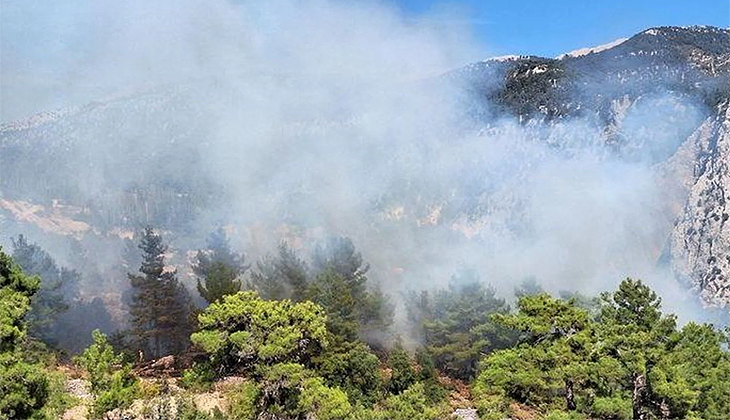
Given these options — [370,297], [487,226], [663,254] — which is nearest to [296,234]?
[487,226]

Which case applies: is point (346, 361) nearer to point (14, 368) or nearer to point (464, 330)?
point (464, 330)

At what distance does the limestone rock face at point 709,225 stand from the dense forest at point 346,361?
907 cm

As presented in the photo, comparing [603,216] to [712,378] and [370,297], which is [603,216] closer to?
[370,297]

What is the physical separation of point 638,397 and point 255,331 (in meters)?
9.48

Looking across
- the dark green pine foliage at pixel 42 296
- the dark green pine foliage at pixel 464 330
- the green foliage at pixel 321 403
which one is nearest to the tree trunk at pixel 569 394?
the green foliage at pixel 321 403

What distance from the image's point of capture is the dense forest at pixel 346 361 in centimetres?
1547

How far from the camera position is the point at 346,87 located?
6800cm

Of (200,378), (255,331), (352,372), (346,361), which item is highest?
(346,361)

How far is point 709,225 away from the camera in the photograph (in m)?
34.8

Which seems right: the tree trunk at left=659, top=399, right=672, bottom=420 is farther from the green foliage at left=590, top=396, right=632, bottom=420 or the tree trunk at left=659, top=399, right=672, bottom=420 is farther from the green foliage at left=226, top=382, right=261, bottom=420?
the green foliage at left=226, top=382, right=261, bottom=420

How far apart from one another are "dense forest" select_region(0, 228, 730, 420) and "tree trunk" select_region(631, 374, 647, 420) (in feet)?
0.09

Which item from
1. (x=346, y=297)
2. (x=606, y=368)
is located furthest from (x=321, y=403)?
(x=346, y=297)

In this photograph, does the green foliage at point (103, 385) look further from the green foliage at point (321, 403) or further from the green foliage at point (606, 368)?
the green foliage at point (606, 368)

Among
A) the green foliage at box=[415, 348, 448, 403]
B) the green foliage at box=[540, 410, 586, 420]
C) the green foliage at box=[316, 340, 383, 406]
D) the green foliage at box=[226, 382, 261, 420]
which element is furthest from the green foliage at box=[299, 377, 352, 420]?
the green foliage at box=[415, 348, 448, 403]
